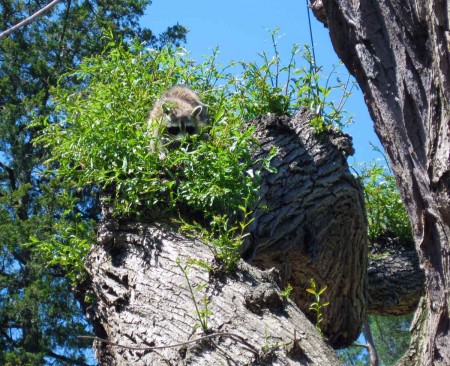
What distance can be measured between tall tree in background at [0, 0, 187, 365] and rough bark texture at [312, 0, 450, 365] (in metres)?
11.7

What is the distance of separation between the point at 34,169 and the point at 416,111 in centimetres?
1770

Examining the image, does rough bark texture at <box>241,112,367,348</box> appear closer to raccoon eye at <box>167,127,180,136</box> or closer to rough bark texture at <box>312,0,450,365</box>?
raccoon eye at <box>167,127,180,136</box>

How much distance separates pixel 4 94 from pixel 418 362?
19523mm

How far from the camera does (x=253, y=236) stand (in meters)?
5.25

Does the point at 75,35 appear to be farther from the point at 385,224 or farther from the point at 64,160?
the point at 64,160

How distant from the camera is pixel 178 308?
12.7ft

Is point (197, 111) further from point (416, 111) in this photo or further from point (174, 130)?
point (416, 111)

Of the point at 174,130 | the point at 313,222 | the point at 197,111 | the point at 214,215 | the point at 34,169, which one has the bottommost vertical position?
the point at 214,215

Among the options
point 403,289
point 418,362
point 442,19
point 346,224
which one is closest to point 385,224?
point 403,289

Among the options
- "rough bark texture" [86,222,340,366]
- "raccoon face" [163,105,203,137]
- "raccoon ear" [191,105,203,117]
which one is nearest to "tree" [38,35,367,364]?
"rough bark texture" [86,222,340,366]

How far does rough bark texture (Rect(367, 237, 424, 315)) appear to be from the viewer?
662 centimetres

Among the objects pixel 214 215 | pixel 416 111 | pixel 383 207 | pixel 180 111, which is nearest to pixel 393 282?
pixel 383 207

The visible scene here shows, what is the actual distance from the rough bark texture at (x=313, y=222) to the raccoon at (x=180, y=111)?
0.62m

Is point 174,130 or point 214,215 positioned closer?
point 214,215
